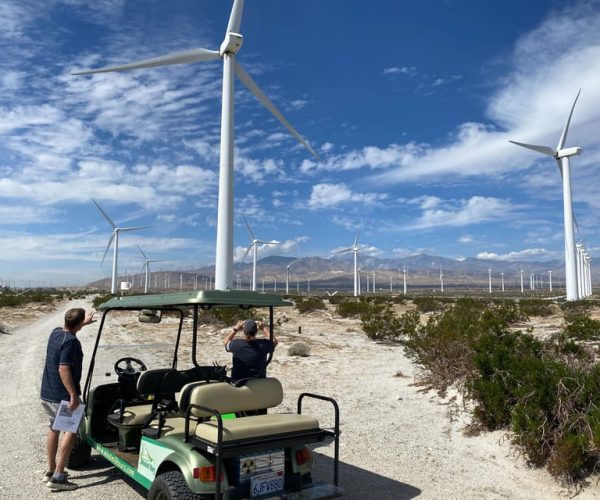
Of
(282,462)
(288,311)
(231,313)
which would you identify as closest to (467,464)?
(282,462)

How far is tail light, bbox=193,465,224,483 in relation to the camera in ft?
14.5

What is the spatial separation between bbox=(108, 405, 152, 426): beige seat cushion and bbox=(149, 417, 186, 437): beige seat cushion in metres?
0.35

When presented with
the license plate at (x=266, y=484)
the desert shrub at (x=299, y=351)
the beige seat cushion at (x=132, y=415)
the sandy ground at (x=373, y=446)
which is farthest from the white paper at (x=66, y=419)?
the desert shrub at (x=299, y=351)

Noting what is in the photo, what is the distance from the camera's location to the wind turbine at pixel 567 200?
163ft

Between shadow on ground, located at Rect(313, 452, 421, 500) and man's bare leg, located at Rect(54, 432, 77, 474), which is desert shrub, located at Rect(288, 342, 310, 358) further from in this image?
man's bare leg, located at Rect(54, 432, 77, 474)

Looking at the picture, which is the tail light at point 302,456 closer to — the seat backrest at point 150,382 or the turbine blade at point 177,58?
the seat backrest at point 150,382

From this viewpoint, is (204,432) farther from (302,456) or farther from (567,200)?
(567,200)

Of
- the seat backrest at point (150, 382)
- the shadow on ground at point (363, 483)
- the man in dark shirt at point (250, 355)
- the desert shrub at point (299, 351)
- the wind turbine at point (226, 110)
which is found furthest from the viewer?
the wind turbine at point (226, 110)

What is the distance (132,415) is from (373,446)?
3860 mm

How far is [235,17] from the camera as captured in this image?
25812 mm

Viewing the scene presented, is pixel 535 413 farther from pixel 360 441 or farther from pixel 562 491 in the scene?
pixel 360 441

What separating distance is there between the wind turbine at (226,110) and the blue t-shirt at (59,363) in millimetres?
14998

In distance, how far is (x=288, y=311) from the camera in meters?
40.6

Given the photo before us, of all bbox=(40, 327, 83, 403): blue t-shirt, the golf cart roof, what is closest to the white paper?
bbox=(40, 327, 83, 403): blue t-shirt
